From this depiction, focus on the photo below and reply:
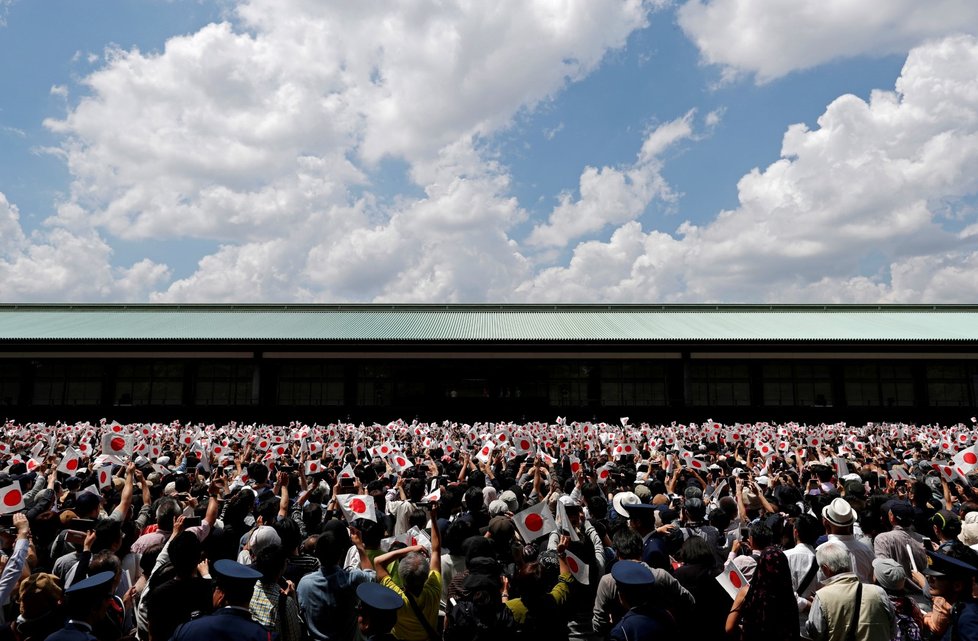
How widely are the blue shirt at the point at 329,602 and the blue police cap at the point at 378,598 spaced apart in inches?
33.2

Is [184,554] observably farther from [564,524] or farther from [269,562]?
[564,524]

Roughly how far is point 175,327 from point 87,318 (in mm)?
7855

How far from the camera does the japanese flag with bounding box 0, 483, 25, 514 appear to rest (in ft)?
20.6

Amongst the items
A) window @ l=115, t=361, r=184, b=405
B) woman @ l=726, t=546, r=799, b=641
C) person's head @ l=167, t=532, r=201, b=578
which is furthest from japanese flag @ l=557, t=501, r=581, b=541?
window @ l=115, t=361, r=184, b=405

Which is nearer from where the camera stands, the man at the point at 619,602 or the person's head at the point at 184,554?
the person's head at the point at 184,554

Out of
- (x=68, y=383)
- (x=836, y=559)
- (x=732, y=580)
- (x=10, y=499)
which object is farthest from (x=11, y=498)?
(x=68, y=383)

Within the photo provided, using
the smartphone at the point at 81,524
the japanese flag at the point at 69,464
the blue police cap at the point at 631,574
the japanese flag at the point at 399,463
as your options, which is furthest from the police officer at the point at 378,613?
the japanese flag at the point at 69,464

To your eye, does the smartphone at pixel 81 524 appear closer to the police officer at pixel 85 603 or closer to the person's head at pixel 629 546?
the police officer at pixel 85 603

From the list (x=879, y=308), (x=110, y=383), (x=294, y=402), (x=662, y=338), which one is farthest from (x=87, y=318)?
(x=879, y=308)

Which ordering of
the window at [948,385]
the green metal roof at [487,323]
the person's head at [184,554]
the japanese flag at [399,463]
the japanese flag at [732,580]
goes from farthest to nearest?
the window at [948,385], the green metal roof at [487,323], the japanese flag at [399,463], the japanese flag at [732,580], the person's head at [184,554]

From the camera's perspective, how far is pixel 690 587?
16.3 ft

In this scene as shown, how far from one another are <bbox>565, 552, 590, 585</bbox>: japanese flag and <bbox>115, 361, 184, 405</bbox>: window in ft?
117

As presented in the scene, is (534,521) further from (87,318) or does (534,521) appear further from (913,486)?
(87,318)

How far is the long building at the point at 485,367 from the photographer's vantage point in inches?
1256
